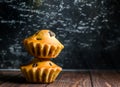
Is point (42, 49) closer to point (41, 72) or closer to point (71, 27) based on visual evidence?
point (41, 72)

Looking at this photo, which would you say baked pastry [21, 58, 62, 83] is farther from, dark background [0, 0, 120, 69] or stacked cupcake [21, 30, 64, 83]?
dark background [0, 0, 120, 69]

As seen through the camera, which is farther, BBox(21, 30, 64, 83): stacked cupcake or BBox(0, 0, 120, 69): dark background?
BBox(0, 0, 120, 69): dark background

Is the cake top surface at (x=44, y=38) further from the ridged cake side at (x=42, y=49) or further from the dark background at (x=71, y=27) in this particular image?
the dark background at (x=71, y=27)

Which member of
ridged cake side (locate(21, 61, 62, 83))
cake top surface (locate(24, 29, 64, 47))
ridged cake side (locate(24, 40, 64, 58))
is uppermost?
cake top surface (locate(24, 29, 64, 47))

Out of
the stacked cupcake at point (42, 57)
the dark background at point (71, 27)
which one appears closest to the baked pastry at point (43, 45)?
the stacked cupcake at point (42, 57)

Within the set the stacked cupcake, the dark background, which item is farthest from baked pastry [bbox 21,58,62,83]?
the dark background

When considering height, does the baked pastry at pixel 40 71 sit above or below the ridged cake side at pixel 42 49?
below

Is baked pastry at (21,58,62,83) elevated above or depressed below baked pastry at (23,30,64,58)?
below

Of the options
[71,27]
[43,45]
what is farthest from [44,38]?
[71,27]

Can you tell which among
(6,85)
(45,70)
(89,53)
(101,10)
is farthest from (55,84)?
(101,10)
